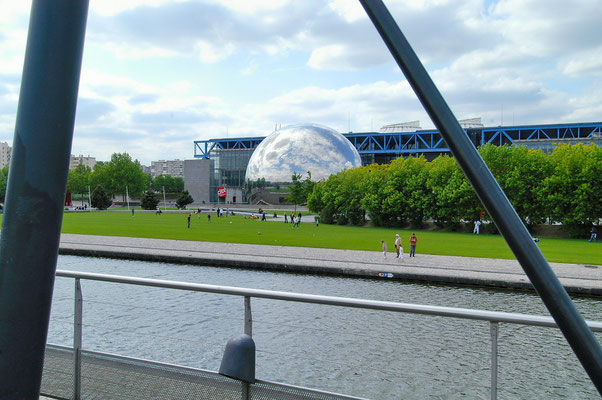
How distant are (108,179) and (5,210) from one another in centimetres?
13536

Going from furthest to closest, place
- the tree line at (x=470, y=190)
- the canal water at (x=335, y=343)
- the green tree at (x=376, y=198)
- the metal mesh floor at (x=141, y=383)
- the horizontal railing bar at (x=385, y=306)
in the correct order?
the green tree at (x=376, y=198) → the tree line at (x=470, y=190) → the metal mesh floor at (x=141, y=383) → the canal water at (x=335, y=343) → the horizontal railing bar at (x=385, y=306)

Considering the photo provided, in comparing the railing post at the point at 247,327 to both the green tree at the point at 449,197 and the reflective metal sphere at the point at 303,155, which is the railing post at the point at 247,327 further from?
the reflective metal sphere at the point at 303,155

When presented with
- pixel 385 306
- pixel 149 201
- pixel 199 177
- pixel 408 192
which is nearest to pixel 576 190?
pixel 408 192

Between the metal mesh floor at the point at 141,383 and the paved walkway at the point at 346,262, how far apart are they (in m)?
15.8

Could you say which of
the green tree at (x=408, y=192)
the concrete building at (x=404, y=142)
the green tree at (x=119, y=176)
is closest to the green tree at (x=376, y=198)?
the green tree at (x=408, y=192)

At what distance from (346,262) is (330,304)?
61.9 ft

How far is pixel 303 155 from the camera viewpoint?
82188 millimetres

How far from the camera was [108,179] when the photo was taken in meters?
129

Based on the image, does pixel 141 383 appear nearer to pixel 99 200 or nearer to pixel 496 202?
pixel 496 202

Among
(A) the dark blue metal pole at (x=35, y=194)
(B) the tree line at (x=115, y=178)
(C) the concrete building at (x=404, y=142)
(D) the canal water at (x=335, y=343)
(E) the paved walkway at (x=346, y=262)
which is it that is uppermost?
(C) the concrete building at (x=404, y=142)

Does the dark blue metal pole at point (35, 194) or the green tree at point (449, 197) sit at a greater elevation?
the green tree at point (449, 197)

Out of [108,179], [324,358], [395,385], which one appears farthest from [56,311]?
[108,179]

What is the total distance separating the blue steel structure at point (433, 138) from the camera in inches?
3199

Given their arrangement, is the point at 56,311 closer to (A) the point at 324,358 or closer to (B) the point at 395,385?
(A) the point at 324,358
